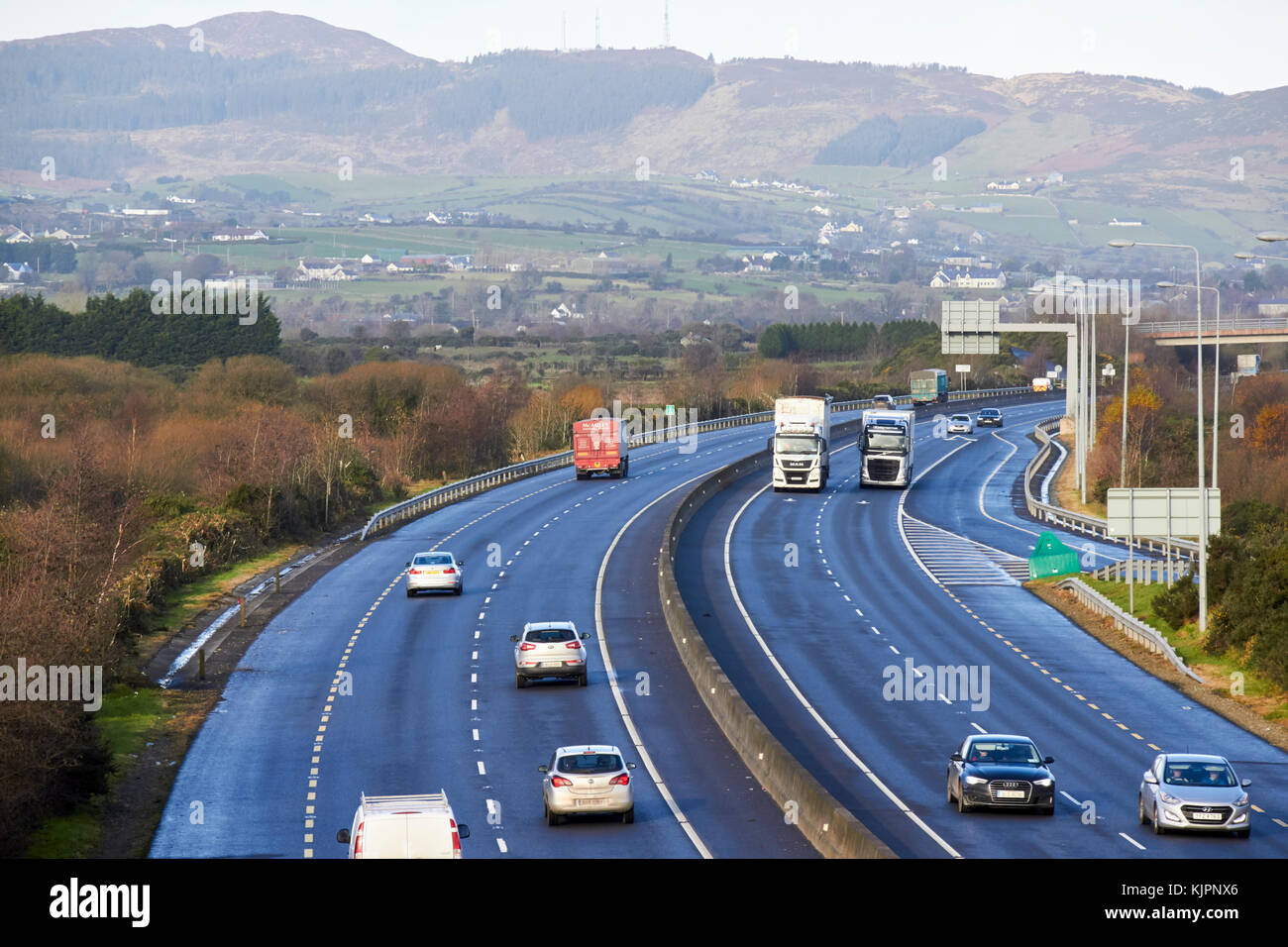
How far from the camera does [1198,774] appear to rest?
29.0 meters

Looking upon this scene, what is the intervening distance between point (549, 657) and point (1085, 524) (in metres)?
41.0

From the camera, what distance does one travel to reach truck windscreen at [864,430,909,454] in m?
89.6

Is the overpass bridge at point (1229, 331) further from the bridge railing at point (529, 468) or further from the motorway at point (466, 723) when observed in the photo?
the motorway at point (466, 723)

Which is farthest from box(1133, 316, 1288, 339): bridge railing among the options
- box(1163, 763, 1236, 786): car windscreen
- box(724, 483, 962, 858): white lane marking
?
box(1163, 763, 1236, 786): car windscreen

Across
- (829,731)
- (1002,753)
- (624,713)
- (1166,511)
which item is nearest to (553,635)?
(624,713)

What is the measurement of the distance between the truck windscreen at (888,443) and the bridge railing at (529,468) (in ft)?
69.9

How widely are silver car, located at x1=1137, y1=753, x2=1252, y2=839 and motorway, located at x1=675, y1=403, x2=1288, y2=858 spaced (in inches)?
13.4

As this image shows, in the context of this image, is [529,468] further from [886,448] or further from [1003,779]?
[1003,779]

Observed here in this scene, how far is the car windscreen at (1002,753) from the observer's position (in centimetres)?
3114

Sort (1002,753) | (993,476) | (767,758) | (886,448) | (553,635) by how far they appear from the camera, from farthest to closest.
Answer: (993,476) < (886,448) < (553,635) < (767,758) < (1002,753)

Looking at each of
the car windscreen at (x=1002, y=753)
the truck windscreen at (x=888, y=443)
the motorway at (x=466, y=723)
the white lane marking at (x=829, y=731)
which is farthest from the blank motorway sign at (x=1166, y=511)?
the truck windscreen at (x=888, y=443)

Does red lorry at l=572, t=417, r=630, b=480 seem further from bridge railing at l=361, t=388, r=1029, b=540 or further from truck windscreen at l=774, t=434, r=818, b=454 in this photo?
truck windscreen at l=774, t=434, r=818, b=454

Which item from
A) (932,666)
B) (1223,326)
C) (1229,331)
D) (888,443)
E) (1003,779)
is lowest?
(932,666)
